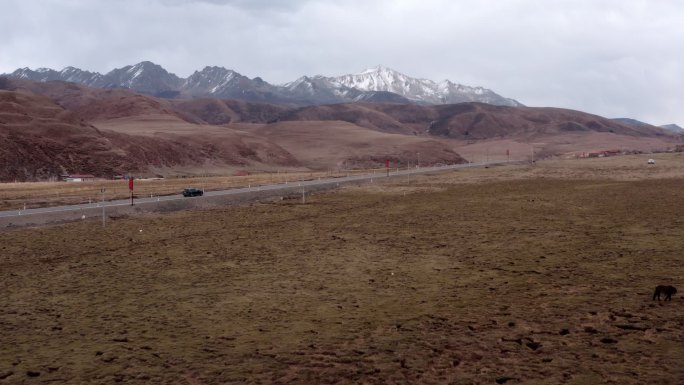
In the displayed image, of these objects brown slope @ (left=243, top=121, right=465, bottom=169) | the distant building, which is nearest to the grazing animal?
the distant building

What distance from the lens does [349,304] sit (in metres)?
15.7

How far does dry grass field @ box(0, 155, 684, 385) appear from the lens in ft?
36.1

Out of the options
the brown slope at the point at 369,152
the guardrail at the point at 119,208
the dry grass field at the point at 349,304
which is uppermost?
the brown slope at the point at 369,152

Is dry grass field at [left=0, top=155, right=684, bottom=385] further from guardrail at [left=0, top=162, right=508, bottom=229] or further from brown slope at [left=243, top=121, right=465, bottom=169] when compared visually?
brown slope at [left=243, top=121, right=465, bottom=169]

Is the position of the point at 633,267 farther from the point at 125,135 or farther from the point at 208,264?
the point at 125,135

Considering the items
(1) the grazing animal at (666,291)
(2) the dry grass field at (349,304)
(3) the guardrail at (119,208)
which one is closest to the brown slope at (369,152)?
(3) the guardrail at (119,208)

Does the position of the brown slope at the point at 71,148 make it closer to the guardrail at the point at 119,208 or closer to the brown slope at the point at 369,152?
the brown slope at the point at 369,152

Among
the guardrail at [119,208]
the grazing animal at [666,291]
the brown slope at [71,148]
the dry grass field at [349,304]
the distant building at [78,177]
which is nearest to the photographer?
the dry grass field at [349,304]

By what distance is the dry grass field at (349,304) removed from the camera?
36.1 ft

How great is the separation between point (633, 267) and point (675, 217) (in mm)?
15246

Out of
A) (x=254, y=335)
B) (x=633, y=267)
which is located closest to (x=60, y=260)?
(x=254, y=335)

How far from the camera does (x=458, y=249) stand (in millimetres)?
24219

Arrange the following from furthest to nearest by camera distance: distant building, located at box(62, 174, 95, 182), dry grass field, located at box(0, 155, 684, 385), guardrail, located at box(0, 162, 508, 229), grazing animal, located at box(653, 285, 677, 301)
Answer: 1. distant building, located at box(62, 174, 95, 182)
2. guardrail, located at box(0, 162, 508, 229)
3. grazing animal, located at box(653, 285, 677, 301)
4. dry grass field, located at box(0, 155, 684, 385)

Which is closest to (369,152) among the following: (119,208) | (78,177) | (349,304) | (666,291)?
(78,177)
